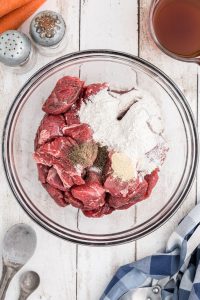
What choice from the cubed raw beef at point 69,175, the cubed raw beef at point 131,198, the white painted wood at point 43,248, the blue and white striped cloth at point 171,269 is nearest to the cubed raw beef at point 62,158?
the cubed raw beef at point 69,175

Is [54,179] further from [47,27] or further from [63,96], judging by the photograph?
[47,27]

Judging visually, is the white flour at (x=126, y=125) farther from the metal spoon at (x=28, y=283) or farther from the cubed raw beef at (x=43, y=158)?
the metal spoon at (x=28, y=283)

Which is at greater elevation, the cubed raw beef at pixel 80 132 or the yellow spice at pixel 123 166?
the cubed raw beef at pixel 80 132

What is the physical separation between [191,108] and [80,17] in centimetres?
44

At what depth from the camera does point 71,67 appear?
1.67m

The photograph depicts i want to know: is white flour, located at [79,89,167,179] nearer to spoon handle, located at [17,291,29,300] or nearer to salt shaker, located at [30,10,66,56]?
salt shaker, located at [30,10,66,56]

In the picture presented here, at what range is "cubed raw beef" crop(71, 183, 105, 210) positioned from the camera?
147 cm

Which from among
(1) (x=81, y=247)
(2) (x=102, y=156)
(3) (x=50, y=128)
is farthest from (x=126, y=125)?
(1) (x=81, y=247)

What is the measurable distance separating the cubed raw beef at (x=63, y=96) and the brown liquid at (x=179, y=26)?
1.09 feet

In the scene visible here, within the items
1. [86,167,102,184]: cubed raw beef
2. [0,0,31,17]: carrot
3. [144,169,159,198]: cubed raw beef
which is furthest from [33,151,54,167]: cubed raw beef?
[0,0,31,17]: carrot

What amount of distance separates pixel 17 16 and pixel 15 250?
70cm

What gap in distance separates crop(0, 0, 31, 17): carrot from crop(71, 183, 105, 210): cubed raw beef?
58 cm

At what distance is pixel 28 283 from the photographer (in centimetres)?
174

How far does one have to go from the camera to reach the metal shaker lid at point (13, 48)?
5.34 ft
